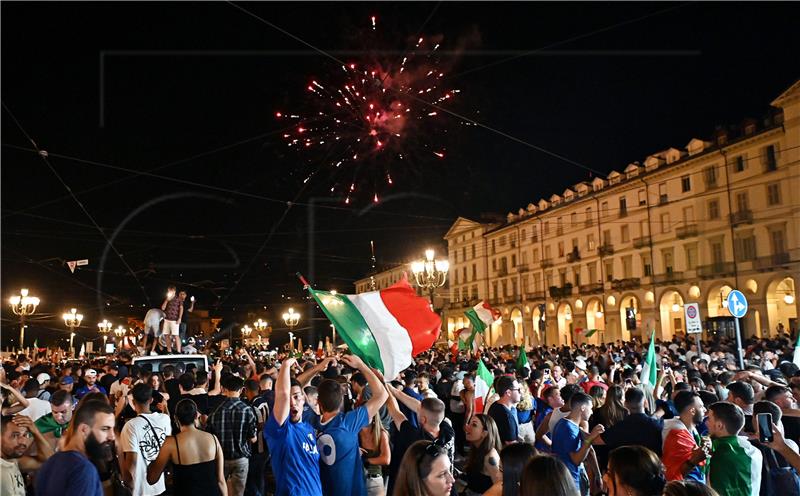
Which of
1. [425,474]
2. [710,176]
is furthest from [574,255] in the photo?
[425,474]

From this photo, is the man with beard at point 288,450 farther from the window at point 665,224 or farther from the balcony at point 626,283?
the balcony at point 626,283

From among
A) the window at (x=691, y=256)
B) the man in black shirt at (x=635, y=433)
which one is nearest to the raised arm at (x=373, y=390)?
the man in black shirt at (x=635, y=433)

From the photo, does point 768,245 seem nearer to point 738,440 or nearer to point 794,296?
point 794,296

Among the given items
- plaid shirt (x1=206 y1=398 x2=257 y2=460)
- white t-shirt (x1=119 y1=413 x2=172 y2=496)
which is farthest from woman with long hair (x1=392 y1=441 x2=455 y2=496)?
plaid shirt (x1=206 y1=398 x2=257 y2=460)

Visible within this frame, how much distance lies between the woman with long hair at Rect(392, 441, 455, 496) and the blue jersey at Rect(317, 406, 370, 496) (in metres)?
1.83

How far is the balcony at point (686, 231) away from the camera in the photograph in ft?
159

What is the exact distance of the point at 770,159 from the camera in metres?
41.7

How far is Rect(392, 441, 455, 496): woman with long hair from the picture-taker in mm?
3547

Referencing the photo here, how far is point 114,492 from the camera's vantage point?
16.7ft

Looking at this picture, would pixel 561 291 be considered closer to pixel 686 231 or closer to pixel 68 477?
pixel 686 231

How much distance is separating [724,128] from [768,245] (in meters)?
9.17

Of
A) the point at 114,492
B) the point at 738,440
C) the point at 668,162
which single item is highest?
the point at 668,162

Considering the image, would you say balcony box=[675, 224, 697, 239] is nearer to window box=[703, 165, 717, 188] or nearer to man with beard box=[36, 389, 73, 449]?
window box=[703, 165, 717, 188]

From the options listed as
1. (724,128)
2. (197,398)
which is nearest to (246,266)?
(724,128)
